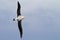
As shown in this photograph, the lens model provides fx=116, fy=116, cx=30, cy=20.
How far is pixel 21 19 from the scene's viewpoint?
15.4 meters

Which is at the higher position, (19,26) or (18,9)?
(18,9)

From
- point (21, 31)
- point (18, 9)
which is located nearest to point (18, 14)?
point (18, 9)

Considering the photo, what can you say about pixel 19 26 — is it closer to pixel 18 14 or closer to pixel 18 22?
pixel 18 22

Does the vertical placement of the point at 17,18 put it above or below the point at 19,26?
above

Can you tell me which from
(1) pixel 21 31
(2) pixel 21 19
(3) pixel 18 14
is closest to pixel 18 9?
(3) pixel 18 14

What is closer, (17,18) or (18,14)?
(17,18)

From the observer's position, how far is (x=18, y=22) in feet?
52.0

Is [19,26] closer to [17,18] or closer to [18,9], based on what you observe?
[17,18]

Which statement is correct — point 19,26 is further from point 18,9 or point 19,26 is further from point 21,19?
point 18,9

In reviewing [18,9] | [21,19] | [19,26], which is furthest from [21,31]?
[18,9]

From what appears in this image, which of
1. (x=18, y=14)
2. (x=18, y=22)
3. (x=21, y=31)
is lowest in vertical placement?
(x=21, y=31)

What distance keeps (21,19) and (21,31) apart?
178cm

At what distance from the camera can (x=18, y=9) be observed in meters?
16.6

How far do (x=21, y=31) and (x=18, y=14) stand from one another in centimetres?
243
